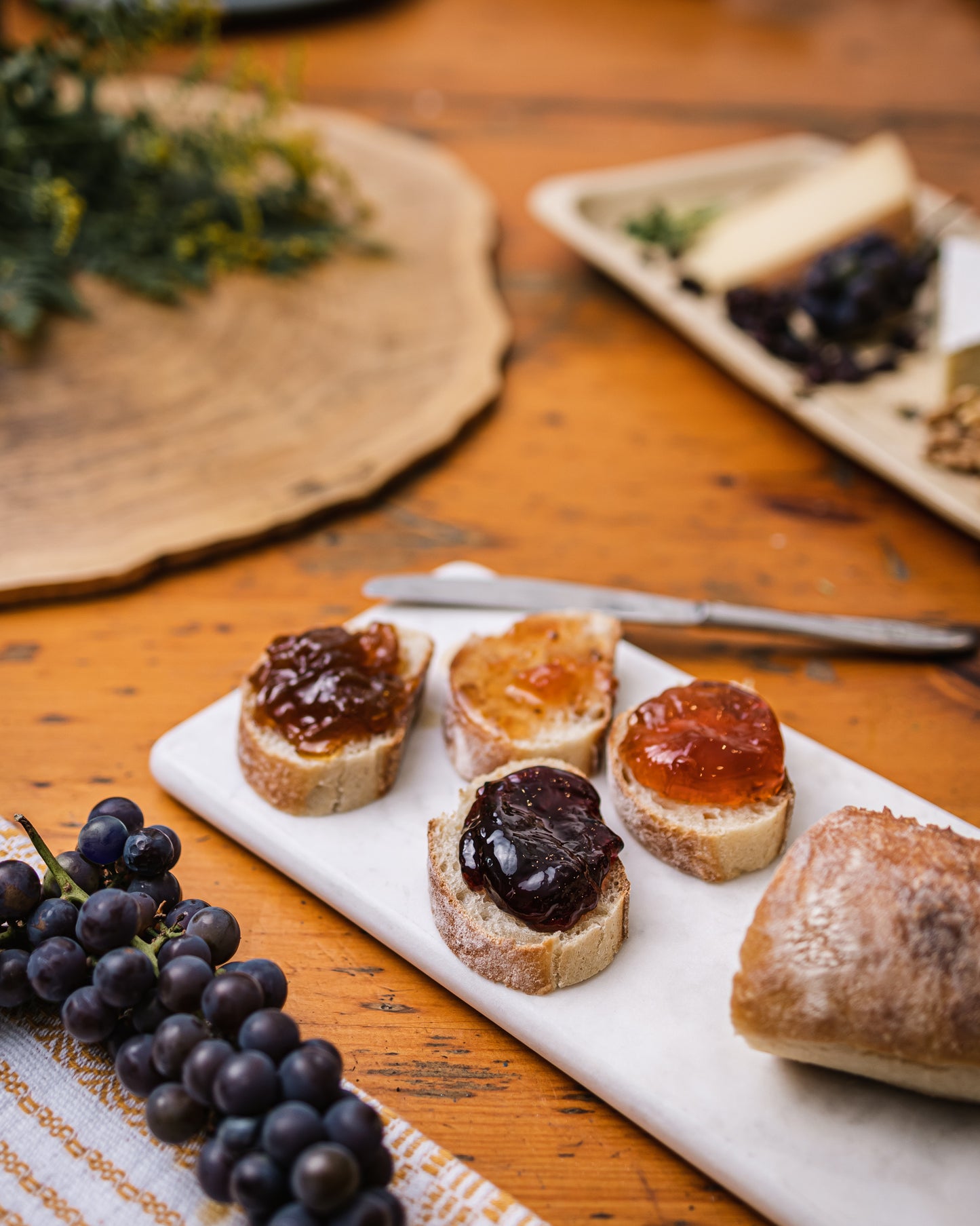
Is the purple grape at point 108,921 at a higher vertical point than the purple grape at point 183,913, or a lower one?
higher

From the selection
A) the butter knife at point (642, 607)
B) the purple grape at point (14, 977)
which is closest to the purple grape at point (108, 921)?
the purple grape at point (14, 977)

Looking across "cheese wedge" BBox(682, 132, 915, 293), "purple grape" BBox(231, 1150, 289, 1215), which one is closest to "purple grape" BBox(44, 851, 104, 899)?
"purple grape" BBox(231, 1150, 289, 1215)

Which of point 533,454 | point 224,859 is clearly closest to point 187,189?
point 533,454

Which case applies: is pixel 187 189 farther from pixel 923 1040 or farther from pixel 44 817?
pixel 923 1040

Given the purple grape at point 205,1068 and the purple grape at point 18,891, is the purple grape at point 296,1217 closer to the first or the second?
the purple grape at point 205,1068

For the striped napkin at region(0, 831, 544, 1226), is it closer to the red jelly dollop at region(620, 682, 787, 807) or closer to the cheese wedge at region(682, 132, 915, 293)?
the red jelly dollop at region(620, 682, 787, 807)

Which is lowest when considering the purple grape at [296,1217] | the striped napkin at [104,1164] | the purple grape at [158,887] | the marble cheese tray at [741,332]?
the striped napkin at [104,1164]

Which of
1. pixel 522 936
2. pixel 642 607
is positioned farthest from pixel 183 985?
pixel 642 607

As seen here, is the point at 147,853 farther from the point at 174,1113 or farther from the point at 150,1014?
the point at 174,1113
